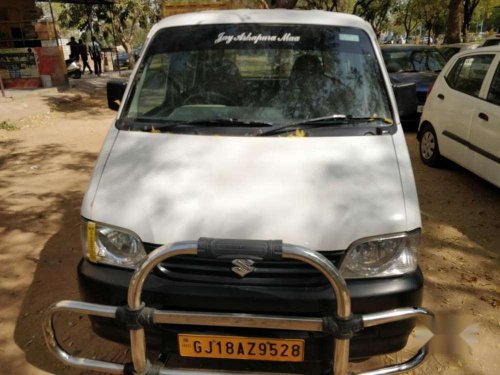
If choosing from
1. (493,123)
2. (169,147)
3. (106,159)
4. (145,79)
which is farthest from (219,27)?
(493,123)

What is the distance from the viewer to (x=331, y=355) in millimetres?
2088

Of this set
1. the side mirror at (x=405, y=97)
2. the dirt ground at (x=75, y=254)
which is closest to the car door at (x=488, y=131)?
the dirt ground at (x=75, y=254)

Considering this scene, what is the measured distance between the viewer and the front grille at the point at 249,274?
210cm

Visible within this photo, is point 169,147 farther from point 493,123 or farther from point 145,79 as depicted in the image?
point 493,123

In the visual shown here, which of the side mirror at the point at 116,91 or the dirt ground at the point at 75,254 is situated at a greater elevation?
the side mirror at the point at 116,91

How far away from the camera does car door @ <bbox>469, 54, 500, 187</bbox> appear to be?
4855 mm

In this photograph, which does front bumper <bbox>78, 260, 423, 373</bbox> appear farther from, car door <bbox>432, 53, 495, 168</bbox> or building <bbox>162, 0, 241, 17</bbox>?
building <bbox>162, 0, 241, 17</bbox>

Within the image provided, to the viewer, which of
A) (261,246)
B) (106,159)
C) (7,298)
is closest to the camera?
(261,246)

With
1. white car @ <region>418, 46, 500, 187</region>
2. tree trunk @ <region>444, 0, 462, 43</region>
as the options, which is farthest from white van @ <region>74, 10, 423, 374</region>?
tree trunk @ <region>444, 0, 462, 43</region>

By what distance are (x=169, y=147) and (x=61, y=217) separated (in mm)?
2921

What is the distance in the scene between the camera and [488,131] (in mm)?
4973

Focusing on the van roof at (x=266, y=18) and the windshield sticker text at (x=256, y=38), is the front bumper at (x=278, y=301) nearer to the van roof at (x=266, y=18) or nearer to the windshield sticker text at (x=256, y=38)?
A: the windshield sticker text at (x=256, y=38)

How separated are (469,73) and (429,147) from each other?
1206 millimetres

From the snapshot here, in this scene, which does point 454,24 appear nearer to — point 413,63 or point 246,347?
point 413,63
